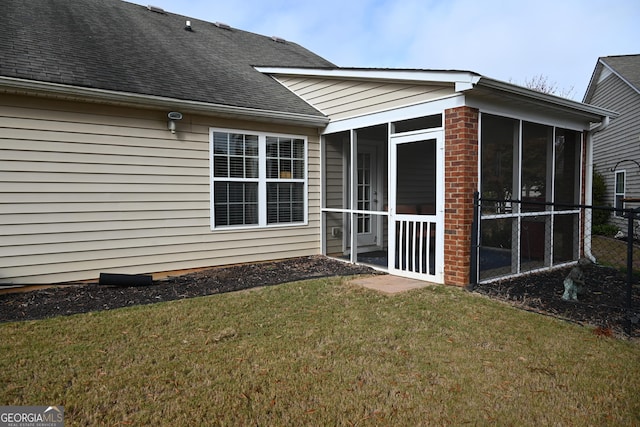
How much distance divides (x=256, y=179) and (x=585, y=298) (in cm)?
497

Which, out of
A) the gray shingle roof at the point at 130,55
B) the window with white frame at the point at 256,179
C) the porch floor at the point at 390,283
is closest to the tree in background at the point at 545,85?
the gray shingle roof at the point at 130,55

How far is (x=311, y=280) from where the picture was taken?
5816 millimetres

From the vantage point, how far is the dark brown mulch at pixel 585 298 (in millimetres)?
4062

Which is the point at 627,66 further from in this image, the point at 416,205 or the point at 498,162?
the point at 416,205

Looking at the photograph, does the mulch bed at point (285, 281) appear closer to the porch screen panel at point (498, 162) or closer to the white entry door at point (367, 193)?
the porch screen panel at point (498, 162)

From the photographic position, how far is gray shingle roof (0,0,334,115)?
5516 millimetres

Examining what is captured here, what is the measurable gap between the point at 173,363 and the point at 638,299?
535cm

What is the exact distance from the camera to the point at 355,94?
22.4 ft

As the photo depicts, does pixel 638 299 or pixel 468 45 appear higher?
pixel 468 45

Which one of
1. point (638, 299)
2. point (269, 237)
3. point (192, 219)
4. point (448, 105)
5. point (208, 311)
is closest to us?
point (208, 311)

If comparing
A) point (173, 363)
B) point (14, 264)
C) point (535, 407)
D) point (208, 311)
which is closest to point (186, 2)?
point (14, 264)

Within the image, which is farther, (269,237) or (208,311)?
(269,237)

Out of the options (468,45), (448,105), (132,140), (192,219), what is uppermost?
(468,45)

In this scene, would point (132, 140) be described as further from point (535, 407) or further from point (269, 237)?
point (535, 407)
